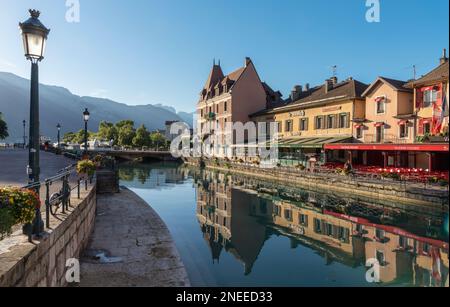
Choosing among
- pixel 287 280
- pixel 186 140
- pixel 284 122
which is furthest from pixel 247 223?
pixel 186 140

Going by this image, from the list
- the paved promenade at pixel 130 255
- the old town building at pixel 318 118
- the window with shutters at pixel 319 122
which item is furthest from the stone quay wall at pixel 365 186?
the paved promenade at pixel 130 255

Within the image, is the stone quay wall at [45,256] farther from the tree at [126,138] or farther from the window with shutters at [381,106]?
the tree at [126,138]

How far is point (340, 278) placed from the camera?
9695mm

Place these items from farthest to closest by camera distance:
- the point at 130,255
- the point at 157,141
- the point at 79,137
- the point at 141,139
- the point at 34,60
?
the point at 79,137, the point at 157,141, the point at 141,139, the point at 130,255, the point at 34,60

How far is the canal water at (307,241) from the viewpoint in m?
9.78

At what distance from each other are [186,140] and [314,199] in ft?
175

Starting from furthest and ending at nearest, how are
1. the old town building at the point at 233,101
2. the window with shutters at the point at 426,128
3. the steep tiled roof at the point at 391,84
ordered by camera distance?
1. the old town building at the point at 233,101
2. the steep tiled roof at the point at 391,84
3. the window with shutters at the point at 426,128

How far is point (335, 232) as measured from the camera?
15023 millimetres

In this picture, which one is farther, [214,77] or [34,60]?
[214,77]

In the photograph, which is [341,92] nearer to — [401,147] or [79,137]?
[401,147]

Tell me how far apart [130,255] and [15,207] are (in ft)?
16.5

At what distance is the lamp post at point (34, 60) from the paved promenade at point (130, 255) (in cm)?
276

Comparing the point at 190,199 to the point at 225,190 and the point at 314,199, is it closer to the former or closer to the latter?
the point at 225,190

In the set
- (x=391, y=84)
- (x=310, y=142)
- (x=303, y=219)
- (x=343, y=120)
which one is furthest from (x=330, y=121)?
(x=303, y=219)
